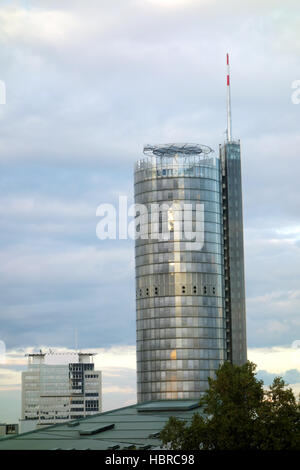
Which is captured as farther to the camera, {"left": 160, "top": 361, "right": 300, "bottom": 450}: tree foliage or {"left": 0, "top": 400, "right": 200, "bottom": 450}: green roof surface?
{"left": 0, "top": 400, "right": 200, "bottom": 450}: green roof surface

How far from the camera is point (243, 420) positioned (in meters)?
81.2

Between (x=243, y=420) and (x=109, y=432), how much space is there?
26939mm

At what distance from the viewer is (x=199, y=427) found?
268 ft

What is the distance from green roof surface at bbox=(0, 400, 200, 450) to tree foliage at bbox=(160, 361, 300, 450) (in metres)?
9.91

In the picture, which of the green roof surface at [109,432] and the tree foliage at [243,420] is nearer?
the tree foliage at [243,420]

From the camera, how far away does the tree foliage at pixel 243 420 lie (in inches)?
3152

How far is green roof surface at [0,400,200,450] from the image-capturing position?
9575 cm

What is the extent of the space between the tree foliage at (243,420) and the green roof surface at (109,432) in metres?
9.91

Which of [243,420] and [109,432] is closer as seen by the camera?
[243,420]
